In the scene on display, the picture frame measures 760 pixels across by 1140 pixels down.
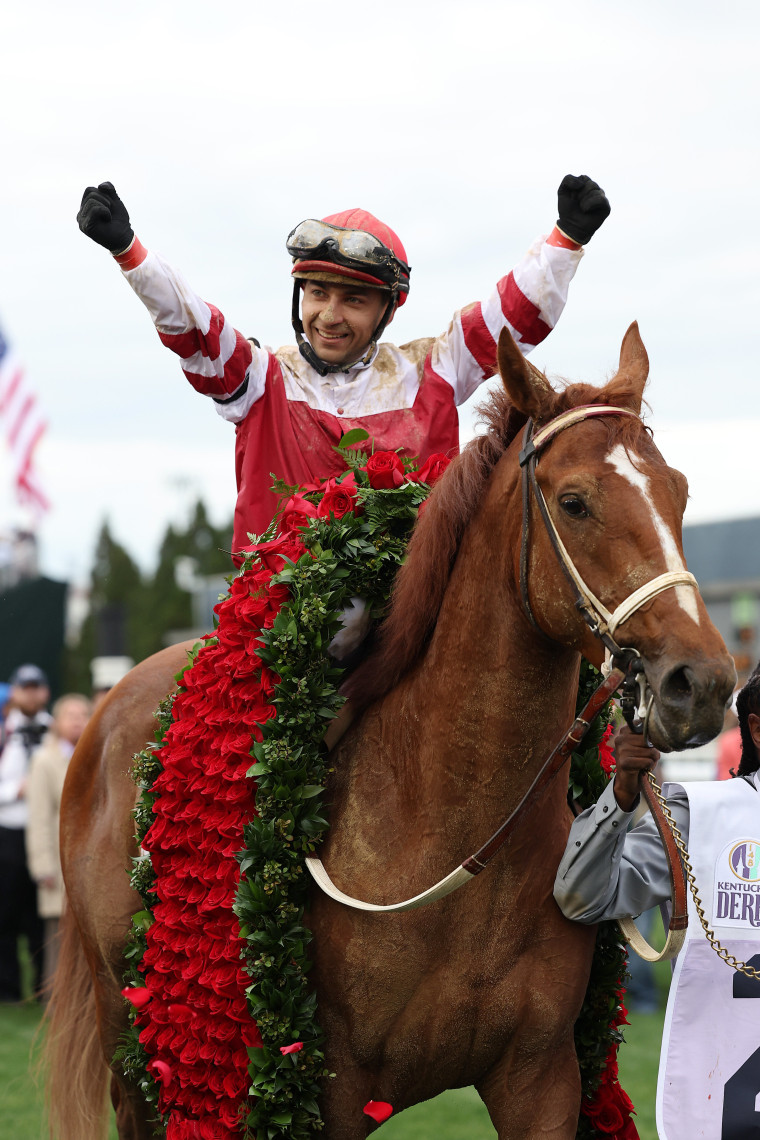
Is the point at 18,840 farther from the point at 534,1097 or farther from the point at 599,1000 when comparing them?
the point at 534,1097

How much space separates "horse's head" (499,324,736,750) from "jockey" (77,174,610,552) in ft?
2.73

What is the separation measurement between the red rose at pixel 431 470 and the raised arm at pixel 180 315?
2.17 feet

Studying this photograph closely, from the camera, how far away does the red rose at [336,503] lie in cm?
348

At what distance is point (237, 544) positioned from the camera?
156 inches

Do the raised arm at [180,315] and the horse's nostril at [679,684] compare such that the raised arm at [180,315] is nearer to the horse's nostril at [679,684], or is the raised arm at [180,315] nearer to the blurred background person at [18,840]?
the horse's nostril at [679,684]

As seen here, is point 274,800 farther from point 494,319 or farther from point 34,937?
point 34,937

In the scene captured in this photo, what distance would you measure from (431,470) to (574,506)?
93 centimetres

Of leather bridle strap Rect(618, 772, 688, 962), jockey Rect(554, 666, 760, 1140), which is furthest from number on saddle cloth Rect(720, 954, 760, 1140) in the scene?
leather bridle strap Rect(618, 772, 688, 962)

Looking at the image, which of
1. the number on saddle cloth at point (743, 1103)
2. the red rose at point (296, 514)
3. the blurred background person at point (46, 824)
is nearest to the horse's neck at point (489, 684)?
the red rose at point (296, 514)

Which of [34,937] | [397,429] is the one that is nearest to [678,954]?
[397,429]

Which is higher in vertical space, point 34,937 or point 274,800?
point 274,800

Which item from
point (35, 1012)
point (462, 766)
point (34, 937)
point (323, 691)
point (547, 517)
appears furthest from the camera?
point (34, 937)

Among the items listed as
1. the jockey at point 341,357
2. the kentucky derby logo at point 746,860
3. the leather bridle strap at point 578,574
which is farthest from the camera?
the jockey at point 341,357

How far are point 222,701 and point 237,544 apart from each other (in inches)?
23.1
